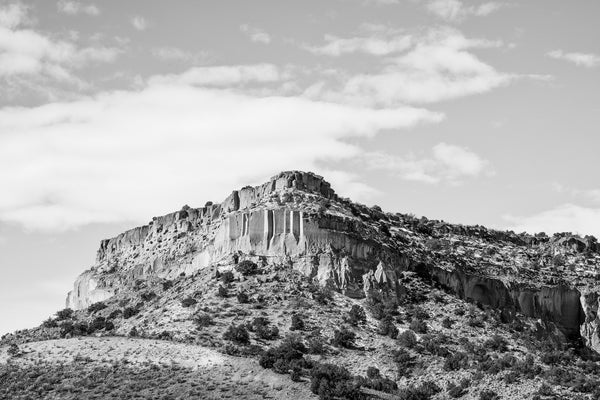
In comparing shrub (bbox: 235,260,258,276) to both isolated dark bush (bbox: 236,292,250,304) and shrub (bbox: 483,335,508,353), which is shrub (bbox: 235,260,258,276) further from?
shrub (bbox: 483,335,508,353)

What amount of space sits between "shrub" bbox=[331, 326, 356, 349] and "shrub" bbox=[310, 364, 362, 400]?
5.08m

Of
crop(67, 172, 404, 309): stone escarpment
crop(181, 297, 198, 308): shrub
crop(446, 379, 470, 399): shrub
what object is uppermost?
crop(67, 172, 404, 309): stone escarpment

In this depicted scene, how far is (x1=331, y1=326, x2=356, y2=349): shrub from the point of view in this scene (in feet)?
332

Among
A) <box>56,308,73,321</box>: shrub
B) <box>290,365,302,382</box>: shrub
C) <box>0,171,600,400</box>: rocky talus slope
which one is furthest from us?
<box>56,308,73,321</box>: shrub

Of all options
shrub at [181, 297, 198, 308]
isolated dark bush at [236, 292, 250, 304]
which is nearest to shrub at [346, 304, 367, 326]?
isolated dark bush at [236, 292, 250, 304]

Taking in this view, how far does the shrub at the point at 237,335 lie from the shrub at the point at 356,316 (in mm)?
10454

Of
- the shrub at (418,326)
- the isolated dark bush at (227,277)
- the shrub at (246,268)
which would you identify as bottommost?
the shrub at (418,326)

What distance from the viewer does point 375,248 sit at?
117 metres

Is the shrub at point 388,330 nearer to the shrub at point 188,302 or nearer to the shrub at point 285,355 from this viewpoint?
the shrub at point 285,355

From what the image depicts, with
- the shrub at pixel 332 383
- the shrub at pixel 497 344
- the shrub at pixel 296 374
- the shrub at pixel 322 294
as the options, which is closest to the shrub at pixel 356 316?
the shrub at pixel 322 294

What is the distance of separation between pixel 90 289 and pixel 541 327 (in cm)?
5295

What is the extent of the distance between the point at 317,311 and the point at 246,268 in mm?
10519

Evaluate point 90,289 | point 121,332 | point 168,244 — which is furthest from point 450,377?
point 90,289

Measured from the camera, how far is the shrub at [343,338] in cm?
10106
